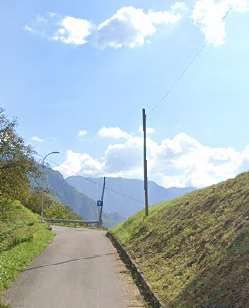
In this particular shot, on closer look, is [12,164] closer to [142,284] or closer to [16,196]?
[16,196]

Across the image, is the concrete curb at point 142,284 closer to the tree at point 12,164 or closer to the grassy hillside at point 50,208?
the tree at point 12,164

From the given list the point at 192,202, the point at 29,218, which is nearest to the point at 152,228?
the point at 192,202

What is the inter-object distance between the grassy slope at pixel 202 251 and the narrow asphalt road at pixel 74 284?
91cm

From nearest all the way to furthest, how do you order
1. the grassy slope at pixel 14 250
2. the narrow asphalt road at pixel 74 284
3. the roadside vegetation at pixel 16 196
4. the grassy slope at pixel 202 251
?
the grassy slope at pixel 202 251, the narrow asphalt road at pixel 74 284, the grassy slope at pixel 14 250, the roadside vegetation at pixel 16 196

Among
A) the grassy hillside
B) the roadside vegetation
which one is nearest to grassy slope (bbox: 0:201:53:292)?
the roadside vegetation

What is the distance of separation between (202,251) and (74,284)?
153 inches

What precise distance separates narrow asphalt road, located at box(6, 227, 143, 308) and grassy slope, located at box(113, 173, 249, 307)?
0.91m

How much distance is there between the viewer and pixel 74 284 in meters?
17.0

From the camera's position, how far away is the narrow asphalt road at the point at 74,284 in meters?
14.1

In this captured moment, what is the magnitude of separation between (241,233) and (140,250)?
10.7m

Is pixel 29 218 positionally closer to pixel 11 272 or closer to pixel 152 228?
pixel 152 228

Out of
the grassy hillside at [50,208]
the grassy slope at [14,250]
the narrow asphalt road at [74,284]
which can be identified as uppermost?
the grassy hillside at [50,208]

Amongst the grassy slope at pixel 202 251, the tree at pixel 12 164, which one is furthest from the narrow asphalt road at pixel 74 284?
the tree at pixel 12 164

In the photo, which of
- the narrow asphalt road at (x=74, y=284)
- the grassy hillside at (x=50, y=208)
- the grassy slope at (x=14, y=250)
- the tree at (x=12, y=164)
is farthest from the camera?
the grassy hillside at (x=50, y=208)
